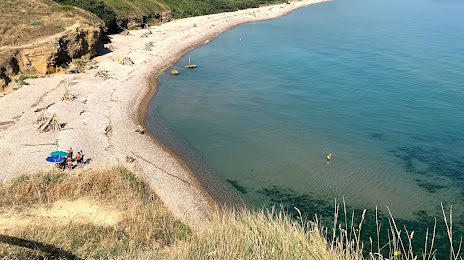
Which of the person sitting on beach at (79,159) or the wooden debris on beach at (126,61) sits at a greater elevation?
the wooden debris on beach at (126,61)

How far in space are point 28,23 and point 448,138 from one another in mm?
53191

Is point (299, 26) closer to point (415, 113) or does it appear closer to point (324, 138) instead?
point (415, 113)

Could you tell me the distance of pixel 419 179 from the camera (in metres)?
29.0

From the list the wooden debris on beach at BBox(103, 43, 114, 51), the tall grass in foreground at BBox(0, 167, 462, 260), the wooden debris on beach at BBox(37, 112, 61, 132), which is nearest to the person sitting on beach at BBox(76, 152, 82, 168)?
the tall grass in foreground at BBox(0, 167, 462, 260)

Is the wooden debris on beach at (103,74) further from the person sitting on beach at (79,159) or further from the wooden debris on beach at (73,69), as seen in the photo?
the person sitting on beach at (79,159)

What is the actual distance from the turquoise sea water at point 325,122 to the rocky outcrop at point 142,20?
755 inches

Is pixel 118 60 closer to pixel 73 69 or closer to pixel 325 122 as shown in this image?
pixel 73 69

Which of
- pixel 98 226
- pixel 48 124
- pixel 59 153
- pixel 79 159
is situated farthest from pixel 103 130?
pixel 98 226

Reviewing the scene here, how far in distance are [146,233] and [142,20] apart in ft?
248

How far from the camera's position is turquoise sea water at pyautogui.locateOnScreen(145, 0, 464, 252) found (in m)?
27.6

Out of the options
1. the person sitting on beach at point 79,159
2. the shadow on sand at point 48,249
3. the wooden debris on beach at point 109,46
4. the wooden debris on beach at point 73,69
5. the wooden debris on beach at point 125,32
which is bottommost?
the person sitting on beach at point 79,159

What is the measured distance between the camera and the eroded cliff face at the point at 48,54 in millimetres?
41312

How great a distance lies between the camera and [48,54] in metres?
45.2

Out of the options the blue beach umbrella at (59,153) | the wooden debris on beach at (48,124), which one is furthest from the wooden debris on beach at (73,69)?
the blue beach umbrella at (59,153)
